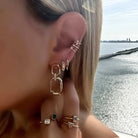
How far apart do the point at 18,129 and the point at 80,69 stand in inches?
9.5

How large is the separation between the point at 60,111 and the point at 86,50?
17 centimetres

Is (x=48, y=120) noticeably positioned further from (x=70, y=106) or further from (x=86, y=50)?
(x=86, y=50)

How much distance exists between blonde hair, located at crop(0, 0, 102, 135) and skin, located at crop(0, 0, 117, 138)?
0.03 metres

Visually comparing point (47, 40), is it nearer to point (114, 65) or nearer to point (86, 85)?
point (86, 85)

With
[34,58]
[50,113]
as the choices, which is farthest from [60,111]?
[34,58]

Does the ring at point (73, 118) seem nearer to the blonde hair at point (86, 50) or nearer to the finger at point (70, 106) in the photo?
the finger at point (70, 106)

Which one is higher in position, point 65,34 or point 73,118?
point 65,34

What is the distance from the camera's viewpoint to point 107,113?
1625 mm

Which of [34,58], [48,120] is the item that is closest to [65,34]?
[34,58]

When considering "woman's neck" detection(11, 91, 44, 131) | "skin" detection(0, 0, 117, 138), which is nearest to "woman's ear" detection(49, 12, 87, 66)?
"skin" detection(0, 0, 117, 138)

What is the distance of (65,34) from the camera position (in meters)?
0.48

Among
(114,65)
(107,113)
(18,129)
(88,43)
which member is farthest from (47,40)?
(114,65)

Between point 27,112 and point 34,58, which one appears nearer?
point 34,58

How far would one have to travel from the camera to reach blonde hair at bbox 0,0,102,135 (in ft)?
1.62
